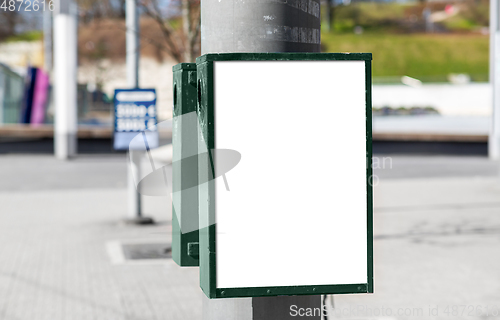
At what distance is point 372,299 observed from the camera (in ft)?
21.6

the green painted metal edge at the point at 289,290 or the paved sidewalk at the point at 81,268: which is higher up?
the green painted metal edge at the point at 289,290

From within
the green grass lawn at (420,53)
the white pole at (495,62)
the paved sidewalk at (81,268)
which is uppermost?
the green grass lawn at (420,53)

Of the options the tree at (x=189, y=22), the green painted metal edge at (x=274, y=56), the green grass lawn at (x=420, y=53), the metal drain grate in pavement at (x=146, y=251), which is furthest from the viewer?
the green grass lawn at (x=420, y=53)

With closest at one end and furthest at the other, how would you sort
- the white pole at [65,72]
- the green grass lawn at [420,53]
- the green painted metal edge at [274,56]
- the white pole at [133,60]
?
the green painted metal edge at [274,56], the white pole at [133,60], the white pole at [65,72], the green grass lawn at [420,53]

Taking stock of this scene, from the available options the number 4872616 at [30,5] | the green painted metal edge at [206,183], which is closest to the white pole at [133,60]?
the number 4872616 at [30,5]

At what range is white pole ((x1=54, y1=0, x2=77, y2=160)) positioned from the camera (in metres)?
22.0

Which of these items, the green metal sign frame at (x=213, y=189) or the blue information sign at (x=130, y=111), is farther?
the blue information sign at (x=130, y=111)

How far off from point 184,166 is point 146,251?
652cm

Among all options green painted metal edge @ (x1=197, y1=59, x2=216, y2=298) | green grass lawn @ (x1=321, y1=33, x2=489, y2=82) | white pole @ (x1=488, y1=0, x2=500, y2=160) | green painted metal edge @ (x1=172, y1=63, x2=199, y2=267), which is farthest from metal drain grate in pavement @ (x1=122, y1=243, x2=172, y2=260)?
green grass lawn @ (x1=321, y1=33, x2=489, y2=82)

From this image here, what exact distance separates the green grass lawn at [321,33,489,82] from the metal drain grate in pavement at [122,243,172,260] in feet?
184

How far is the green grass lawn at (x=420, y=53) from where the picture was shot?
2564 inches

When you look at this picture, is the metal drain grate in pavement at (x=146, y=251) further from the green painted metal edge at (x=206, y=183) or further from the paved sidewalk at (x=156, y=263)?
the green painted metal edge at (x=206, y=183)

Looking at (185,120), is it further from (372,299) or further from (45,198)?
(45,198)

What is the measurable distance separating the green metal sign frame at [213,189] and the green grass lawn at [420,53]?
205ft
